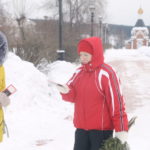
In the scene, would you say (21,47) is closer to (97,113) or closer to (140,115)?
(140,115)

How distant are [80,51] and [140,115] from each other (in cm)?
465

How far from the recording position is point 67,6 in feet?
105

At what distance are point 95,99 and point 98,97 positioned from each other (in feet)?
0.12

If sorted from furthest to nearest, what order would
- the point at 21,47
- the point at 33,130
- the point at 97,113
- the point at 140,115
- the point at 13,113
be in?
the point at 21,47, the point at 140,115, the point at 13,113, the point at 33,130, the point at 97,113

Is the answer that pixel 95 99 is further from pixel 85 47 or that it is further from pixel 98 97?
pixel 85 47

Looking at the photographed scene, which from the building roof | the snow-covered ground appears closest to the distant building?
the building roof

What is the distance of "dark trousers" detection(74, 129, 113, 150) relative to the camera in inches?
129

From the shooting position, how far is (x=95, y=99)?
126 inches

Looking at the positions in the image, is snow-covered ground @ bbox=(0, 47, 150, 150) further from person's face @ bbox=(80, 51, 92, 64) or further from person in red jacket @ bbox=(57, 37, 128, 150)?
person's face @ bbox=(80, 51, 92, 64)

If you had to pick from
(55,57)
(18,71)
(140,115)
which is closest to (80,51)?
(140,115)

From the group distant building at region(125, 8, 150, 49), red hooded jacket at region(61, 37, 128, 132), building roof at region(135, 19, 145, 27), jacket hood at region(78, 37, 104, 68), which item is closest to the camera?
red hooded jacket at region(61, 37, 128, 132)

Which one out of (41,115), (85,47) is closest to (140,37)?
(41,115)

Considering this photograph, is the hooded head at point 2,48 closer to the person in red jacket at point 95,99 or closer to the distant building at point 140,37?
the person in red jacket at point 95,99

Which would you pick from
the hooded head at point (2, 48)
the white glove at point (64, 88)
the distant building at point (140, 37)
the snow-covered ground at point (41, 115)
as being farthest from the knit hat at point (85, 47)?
the distant building at point (140, 37)
